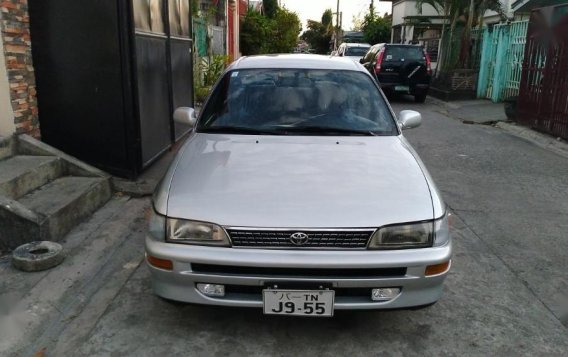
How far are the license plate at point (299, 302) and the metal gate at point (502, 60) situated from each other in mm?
12061

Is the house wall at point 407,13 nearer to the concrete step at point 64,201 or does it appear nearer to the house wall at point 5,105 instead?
the concrete step at point 64,201

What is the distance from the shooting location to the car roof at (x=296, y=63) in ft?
14.9

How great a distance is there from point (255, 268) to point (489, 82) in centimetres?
1471

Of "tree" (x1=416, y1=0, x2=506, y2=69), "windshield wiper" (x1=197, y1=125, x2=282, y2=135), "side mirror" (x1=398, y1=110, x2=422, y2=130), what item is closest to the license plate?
"windshield wiper" (x1=197, y1=125, x2=282, y2=135)

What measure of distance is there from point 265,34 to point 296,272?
24375 mm

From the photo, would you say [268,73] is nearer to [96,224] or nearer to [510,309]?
[96,224]

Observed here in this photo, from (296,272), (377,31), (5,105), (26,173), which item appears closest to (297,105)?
(296,272)

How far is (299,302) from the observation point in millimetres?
2801

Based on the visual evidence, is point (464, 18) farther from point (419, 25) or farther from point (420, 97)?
point (419, 25)

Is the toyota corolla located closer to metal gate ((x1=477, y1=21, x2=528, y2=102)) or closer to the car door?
metal gate ((x1=477, y1=21, x2=528, y2=102))

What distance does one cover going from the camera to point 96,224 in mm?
4844

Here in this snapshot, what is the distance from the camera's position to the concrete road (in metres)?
3.07

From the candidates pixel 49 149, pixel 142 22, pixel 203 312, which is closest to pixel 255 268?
pixel 203 312

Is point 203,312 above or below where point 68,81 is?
below
